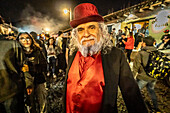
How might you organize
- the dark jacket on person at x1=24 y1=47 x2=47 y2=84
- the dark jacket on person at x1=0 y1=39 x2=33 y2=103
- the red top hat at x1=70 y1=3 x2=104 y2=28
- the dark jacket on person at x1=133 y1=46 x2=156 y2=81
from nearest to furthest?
the red top hat at x1=70 y1=3 x2=104 y2=28
the dark jacket on person at x1=0 y1=39 x2=33 y2=103
the dark jacket on person at x1=24 y1=47 x2=47 y2=84
the dark jacket on person at x1=133 y1=46 x2=156 y2=81

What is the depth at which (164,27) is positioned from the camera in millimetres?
7934

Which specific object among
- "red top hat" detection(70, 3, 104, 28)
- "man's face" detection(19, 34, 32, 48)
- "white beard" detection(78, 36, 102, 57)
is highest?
"red top hat" detection(70, 3, 104, 28)

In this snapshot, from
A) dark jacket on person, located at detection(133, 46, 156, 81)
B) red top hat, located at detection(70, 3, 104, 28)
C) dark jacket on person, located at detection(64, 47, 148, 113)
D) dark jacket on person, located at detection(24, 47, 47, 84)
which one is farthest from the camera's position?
dark jacket on person, located at detection(133, 46, 156, 81)

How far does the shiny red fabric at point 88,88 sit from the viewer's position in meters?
1.11

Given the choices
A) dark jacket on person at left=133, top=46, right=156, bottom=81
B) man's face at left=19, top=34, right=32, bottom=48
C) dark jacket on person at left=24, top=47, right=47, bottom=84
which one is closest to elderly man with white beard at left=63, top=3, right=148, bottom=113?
dark jacket on person at left=24, top=47, right=47, bottom=84

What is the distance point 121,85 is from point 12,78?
6.43 ft

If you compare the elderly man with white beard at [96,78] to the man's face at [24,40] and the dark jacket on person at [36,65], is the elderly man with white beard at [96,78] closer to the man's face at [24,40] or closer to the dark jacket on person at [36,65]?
the dark jacket on person at [36,65]

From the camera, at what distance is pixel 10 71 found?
1.56m

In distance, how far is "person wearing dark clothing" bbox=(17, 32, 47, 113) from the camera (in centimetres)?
222

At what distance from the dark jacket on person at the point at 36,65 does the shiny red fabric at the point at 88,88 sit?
147 cm

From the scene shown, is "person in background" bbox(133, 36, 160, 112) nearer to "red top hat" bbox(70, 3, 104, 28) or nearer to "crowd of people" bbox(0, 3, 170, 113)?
"crowd of people" bbox(0, 3, 170, 113)

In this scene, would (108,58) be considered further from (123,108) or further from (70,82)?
(123,108)

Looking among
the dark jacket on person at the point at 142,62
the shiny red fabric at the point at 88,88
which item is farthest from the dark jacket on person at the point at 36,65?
the dark jacket on person at the point at 142,62

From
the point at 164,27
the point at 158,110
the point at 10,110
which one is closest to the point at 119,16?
the point at 164,27
